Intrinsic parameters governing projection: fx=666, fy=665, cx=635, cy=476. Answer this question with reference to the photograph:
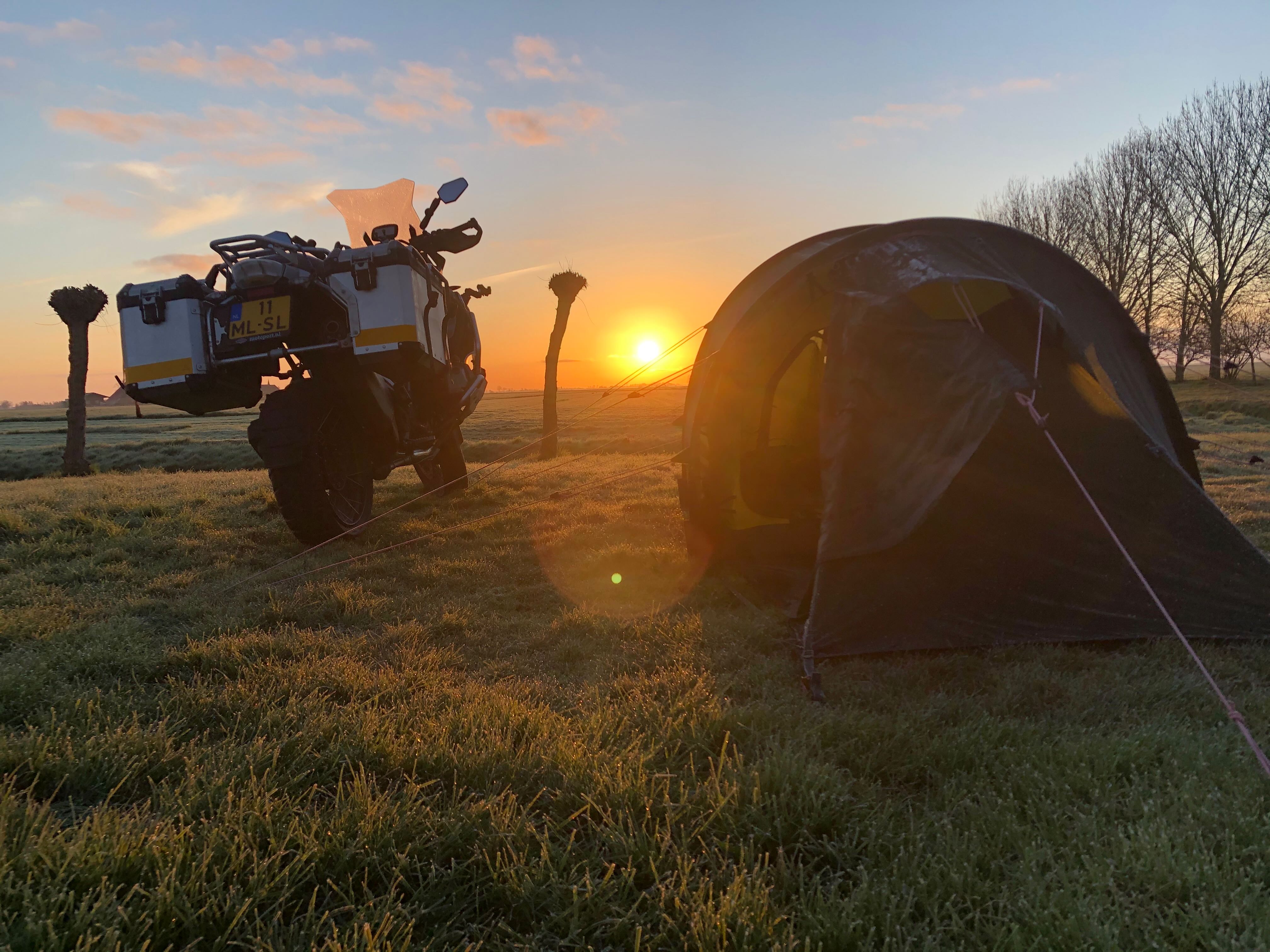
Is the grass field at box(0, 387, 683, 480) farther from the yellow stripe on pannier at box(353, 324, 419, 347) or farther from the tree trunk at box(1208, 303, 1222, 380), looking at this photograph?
the tree trunk at box(1208, 303, 1222, 380)

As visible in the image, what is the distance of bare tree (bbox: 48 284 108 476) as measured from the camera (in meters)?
15.2

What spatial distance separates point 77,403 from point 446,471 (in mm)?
13268

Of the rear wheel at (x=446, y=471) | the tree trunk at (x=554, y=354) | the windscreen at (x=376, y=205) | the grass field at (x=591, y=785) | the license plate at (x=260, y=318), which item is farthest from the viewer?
the tree trunk at (x=554, y=354)

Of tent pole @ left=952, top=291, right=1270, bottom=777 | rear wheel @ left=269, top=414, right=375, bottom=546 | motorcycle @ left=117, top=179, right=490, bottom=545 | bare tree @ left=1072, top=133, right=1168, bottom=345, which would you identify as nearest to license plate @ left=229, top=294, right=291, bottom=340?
motorcycle @ left=117, top=179, right=490, bottom=545

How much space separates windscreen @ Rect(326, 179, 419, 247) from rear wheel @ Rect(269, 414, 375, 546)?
2.47 m

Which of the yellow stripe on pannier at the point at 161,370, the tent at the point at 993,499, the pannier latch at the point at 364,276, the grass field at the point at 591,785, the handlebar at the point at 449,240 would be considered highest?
the handlebar at the point at 449,240

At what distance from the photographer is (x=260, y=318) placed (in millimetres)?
5125

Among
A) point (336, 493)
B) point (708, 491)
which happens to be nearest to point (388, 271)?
point (336, 493)

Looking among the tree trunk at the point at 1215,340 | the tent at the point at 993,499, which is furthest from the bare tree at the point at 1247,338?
the tent at the point at 993,499

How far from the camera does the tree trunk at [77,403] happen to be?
50.9ft

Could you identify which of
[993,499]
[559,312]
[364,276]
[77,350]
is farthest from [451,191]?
[77,350]

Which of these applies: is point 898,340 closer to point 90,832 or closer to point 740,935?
point 740,935

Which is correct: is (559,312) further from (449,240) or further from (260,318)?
(260,318)

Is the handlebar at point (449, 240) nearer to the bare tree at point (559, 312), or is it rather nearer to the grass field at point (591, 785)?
the grass field at point (591, 785)
